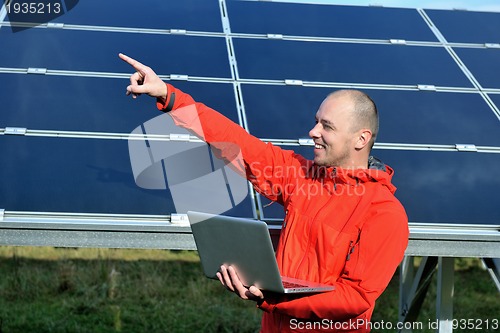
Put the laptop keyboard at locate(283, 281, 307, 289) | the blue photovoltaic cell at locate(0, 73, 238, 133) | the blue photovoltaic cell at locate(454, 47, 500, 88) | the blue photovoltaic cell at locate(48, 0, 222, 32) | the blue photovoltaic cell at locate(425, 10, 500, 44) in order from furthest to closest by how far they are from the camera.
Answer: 1. the blue photovoltaic cell at locate(425, 10, 500, 44)
2. the blue photovoltaic cell at locate(48, 0, 222, 32)
3. the blue photovoltaic cell at locate(454, 47, 500, 88)
4. the blue photovoltaic cell at locate(0, 73, 238, 133)
5. the laptop keyboard at locate(283, 281, 307, 289)

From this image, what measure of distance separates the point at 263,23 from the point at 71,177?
3.20m

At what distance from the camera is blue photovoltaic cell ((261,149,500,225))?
19.6 ft

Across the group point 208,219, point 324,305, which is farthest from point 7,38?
point 324,305

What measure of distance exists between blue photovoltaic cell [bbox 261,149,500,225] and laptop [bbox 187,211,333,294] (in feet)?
4.58

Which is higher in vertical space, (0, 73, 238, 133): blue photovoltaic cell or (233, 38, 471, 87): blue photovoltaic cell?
(233, 38, 471, 87): blue photovoltaic cell

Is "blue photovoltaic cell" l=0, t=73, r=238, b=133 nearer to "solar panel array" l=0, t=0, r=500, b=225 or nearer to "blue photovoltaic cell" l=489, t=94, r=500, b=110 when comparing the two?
"solar panel array" l=0, t=0, r=500, b=225

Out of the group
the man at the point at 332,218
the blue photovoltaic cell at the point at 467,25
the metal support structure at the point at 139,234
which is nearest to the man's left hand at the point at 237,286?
the man at the point at 332,218

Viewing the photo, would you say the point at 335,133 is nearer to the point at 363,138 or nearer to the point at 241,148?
the point at 363,138

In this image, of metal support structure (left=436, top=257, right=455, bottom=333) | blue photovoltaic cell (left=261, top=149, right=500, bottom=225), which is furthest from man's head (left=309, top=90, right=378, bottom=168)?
metal support structure (left=436, top=257, right=455, bottom=333)

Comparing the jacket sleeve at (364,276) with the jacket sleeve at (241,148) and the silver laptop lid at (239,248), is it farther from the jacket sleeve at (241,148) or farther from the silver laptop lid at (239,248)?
the jacket sleeve at (241,148)

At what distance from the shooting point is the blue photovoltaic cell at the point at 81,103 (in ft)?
21.7

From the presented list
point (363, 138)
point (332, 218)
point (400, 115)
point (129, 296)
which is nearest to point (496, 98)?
point (400, 115)

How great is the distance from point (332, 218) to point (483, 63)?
432 centimetres

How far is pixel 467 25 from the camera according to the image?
29.9 ft
